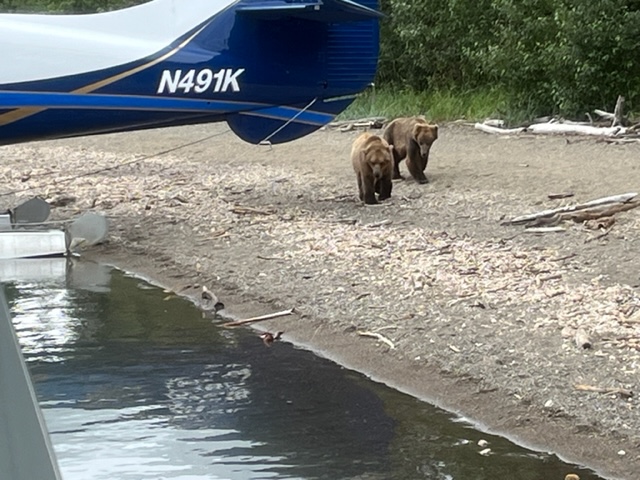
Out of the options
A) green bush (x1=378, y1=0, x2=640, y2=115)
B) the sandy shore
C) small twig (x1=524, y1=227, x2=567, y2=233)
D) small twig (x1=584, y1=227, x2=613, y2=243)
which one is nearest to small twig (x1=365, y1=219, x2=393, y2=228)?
the sandy shore

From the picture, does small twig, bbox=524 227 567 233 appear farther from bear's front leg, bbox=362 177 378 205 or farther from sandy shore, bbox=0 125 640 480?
bear's front leg, bbox=362 177 378 205

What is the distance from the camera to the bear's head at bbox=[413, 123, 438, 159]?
1313 centimetres

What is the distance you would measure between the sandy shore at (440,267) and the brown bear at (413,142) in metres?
0.33

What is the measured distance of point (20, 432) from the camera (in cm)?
160

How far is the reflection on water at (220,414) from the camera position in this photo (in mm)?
5027

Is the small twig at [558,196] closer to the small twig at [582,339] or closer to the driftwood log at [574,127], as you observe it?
the driftwood log at [574,127]

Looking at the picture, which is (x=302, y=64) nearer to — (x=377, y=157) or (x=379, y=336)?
(x=377, y=157)

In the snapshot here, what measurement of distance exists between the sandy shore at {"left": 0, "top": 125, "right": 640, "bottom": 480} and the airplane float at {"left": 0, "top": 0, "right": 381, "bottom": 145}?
1158mm

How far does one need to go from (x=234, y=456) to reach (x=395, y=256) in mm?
4301

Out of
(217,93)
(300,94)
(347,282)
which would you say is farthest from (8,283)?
(300,94)

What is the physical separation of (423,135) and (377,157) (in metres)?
1.57

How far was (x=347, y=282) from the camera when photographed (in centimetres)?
853

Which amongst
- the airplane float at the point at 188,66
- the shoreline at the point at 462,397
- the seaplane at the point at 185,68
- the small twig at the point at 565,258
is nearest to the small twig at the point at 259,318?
the shoreline at the point at 462,397

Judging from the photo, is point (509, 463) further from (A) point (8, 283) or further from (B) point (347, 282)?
(A) point (8, 283)
